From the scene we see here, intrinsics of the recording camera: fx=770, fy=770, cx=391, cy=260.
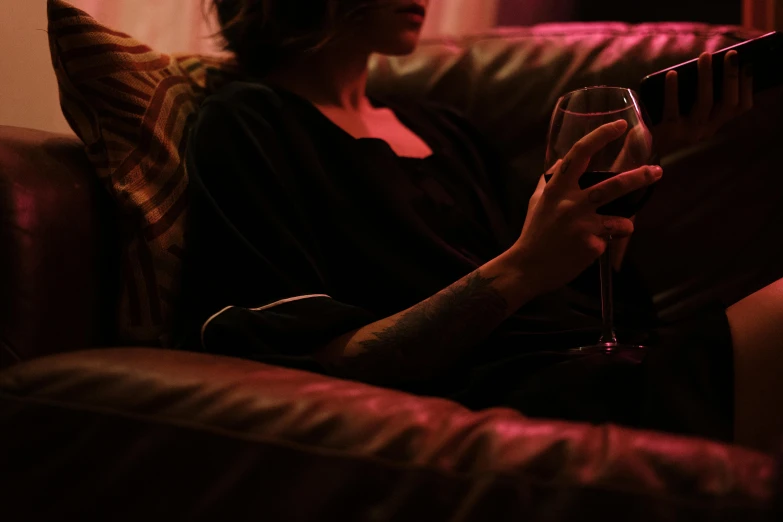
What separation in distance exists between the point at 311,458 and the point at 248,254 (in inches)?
19.0

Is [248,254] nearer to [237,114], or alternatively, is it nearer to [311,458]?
[237,114]

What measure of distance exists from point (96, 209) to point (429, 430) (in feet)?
2.06

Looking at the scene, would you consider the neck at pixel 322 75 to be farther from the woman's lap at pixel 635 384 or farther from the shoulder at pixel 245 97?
the woman's lap at pixel 635 384

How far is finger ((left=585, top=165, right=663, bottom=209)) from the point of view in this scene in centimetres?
79

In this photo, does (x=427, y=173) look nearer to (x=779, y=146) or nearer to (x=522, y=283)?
(x=522, y=283)

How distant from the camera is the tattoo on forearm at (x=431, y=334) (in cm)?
91

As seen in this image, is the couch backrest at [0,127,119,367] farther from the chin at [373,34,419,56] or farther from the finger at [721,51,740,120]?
the finger at [721,51,740,120]

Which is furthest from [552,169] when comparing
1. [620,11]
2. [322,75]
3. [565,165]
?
[620,11]

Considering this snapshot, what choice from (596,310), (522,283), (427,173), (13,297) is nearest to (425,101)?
(427,173)

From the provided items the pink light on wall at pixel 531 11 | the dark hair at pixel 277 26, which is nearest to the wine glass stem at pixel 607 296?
the dark hair at pixel 277 26

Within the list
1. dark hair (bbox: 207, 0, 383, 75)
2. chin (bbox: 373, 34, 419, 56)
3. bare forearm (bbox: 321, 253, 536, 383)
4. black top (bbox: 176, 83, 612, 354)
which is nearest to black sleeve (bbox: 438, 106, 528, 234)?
black top (bbox: 176, 83, 612, 354)

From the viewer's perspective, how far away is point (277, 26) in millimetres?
1223

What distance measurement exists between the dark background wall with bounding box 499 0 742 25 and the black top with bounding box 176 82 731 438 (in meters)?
1.12

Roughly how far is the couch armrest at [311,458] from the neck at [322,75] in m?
0.76
